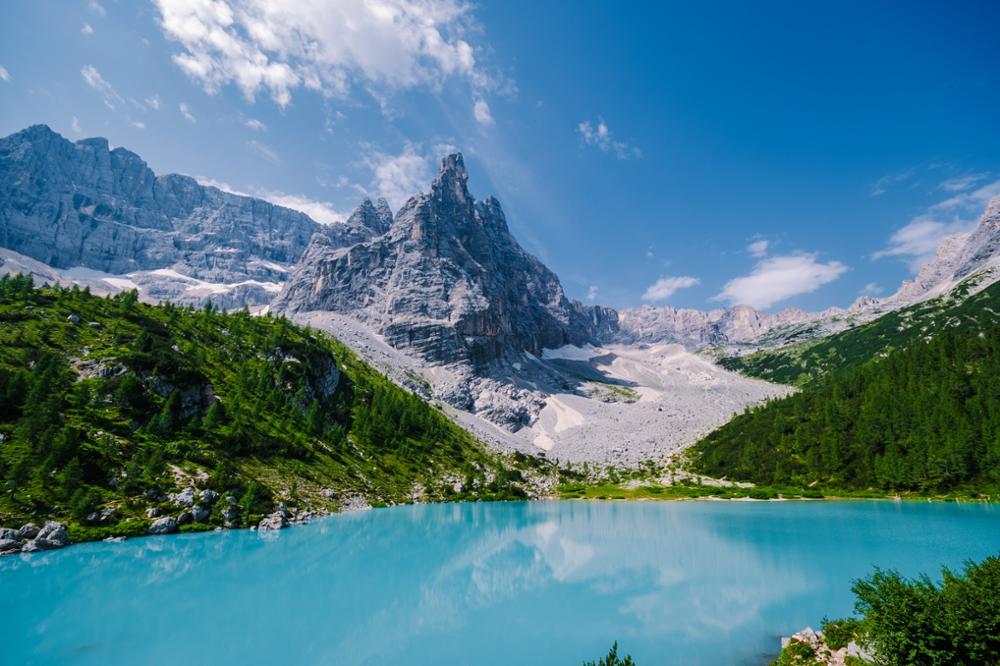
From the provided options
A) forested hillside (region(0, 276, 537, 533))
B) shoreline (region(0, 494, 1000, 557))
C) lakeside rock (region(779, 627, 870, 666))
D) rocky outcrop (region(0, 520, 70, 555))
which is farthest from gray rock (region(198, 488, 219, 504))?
lakeside rock (region(779, 627, 870, 666))

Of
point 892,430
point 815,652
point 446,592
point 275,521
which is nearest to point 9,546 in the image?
point 275,521

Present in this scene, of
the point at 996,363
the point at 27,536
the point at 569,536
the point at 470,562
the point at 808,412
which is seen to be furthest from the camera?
the point at 808,412

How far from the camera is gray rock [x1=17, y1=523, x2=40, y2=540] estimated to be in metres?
35.6

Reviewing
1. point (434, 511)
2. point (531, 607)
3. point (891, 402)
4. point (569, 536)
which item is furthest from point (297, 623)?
point (891, 402)

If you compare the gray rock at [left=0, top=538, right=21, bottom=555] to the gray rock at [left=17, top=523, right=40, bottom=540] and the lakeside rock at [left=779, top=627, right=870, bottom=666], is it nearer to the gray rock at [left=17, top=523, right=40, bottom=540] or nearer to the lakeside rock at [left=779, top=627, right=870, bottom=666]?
the gray rock at [left=17, top=523, right=40, bottom=540]

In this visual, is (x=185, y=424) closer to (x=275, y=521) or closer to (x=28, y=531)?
(x=275, y=521)

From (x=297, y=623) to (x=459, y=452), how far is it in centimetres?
9517

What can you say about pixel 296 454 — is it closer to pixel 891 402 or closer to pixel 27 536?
pixel 27 536

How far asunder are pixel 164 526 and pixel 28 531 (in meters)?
9.82

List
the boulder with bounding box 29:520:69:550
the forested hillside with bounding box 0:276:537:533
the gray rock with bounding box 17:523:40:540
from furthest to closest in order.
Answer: the forested hillside with bounding box 0:276:537:533
the boulder with bounding box 29:520:69:550
the gray rock with bounding box 17:523:40:540

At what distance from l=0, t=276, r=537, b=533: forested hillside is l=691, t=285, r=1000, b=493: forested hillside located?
6382 cm

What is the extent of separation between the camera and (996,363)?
102562mm

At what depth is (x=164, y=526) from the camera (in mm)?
44188

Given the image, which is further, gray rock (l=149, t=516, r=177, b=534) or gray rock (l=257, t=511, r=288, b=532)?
Result: gray rock (l=257, t=511, r=288, b=532)
